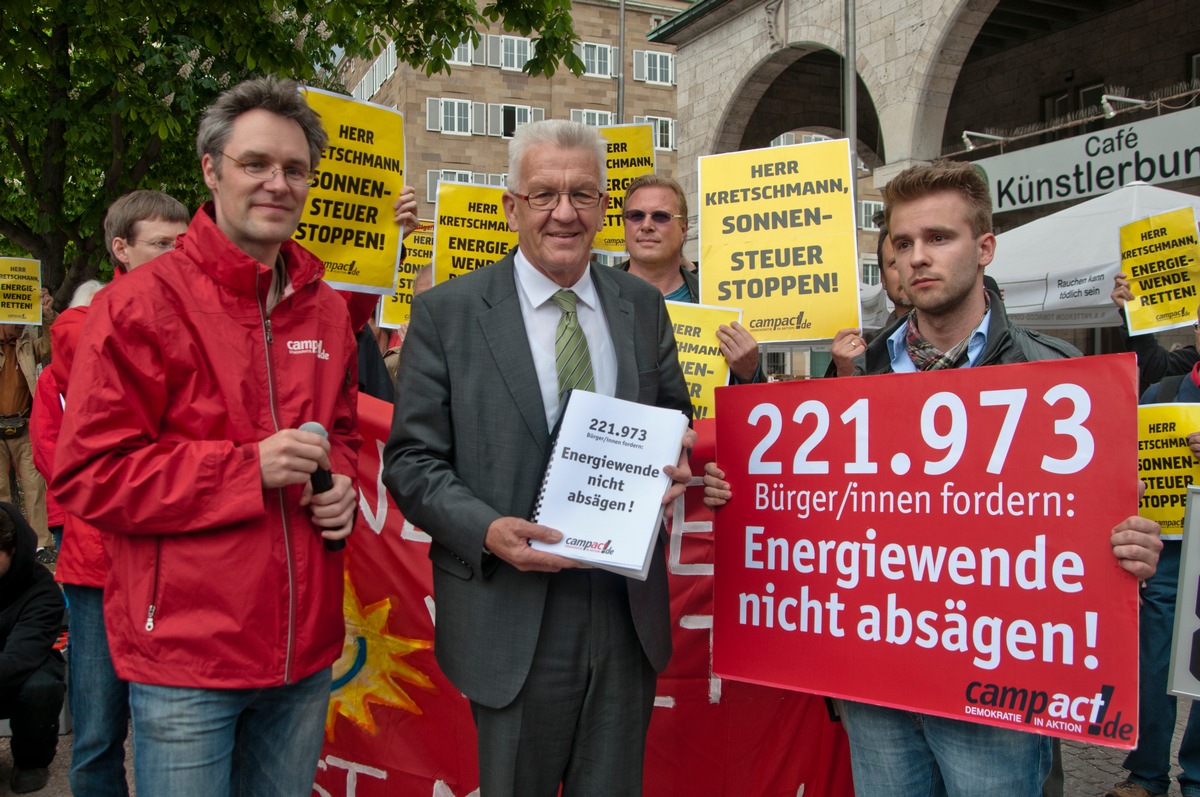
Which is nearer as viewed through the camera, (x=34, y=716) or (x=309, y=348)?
(x=309, y=348)

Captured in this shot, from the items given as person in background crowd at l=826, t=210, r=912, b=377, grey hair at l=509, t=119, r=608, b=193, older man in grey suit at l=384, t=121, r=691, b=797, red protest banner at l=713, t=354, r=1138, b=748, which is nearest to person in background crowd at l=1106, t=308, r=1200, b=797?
person in background crowd at l=826, t=210, r=912, b=377

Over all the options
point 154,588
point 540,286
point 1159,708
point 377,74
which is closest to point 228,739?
point 154,588

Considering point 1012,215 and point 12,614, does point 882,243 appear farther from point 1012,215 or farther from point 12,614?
point 1012,215

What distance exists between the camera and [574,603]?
234 centimetres

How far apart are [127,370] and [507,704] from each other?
116cm

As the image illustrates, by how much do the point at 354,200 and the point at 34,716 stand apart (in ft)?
9.45

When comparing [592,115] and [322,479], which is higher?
[592,115]

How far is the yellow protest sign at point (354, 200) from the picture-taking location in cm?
388

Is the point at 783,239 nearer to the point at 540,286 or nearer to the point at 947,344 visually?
the point at 947,344

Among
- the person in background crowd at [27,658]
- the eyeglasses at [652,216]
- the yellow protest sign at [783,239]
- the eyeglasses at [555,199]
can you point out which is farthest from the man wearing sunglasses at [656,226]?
the person in background crowd at [27,658]

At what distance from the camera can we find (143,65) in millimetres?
12422

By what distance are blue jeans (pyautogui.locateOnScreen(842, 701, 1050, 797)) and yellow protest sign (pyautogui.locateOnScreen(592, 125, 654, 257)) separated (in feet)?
11.4

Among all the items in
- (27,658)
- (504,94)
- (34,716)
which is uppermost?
(504,94)

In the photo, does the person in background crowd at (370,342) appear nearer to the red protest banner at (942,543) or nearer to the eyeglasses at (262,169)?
the eyeglasses at (262,169)
